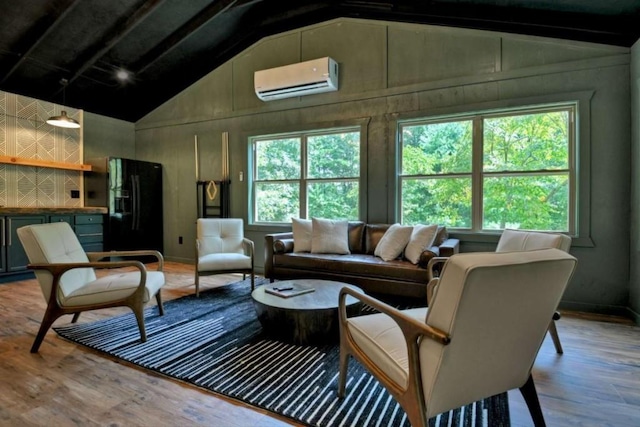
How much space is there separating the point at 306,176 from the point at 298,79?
1.37 m

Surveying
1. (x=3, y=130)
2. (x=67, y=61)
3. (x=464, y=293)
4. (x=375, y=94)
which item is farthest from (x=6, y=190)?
(x=464, y=293)

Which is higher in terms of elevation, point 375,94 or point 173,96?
point 173,96

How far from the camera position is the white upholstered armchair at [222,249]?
3.84m

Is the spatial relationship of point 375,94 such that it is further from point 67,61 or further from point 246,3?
point 67,61

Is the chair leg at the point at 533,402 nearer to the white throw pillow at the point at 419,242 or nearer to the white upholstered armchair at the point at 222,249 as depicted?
the white throw pillow at the point at 419,242

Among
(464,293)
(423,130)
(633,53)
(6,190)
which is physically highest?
(633,53)

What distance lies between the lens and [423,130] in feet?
13.8

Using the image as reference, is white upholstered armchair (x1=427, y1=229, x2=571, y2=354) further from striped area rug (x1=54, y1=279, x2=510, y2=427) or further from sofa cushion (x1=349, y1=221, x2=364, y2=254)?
sofa cushion (x1=349, y1=221, x2=364, y2=254)

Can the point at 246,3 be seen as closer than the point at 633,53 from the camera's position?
No

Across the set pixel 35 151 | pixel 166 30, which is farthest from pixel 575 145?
pixel 35 151

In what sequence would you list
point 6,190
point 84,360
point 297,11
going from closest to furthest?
point 84,360 → point 297,11 → point 6,190

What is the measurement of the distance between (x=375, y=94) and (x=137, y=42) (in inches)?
140

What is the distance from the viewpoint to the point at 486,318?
116 centimetres

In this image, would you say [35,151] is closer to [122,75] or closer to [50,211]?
[50,211]
